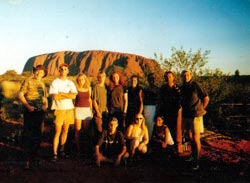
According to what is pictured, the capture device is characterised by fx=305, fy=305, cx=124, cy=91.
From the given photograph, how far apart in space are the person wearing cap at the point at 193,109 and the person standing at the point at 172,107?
24 centimetres

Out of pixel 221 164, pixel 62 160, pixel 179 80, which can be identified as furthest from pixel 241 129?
pixel 62 160

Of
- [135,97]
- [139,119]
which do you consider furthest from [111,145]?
[135,97]

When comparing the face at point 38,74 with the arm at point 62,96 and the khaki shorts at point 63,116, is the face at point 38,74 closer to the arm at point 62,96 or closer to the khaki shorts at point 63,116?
the arm at point 62,96

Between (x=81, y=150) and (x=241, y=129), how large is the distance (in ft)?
22.1

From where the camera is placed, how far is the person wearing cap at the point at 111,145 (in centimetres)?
614

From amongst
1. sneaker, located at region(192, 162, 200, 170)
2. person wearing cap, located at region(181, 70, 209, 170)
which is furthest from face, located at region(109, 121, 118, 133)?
sneaker, located at region(192, 162, 200, 170)

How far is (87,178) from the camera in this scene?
5180 millimetres

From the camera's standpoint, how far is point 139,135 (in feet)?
21.9

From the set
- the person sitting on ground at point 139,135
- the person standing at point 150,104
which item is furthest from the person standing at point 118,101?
the person standing at point 150,104

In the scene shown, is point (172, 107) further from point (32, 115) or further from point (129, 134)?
point (32, 115)

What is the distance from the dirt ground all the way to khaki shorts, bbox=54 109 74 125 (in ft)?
2.67

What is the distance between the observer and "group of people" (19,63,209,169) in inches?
243

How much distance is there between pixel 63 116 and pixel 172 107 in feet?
7.71

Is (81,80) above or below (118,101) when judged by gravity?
above
